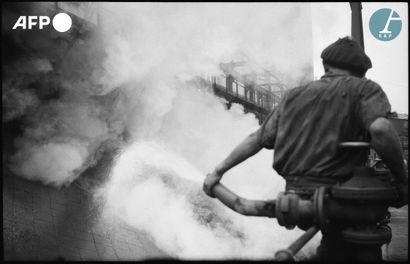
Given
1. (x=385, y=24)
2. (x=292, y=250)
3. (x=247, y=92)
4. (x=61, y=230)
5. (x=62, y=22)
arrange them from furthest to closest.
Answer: (x=247, y=92) < (x=61, y=230) < (x=62, y=22) < (x=385, y=24) < (x=292, y=250)

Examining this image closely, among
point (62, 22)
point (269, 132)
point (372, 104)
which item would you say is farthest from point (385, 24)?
point (62, 22)

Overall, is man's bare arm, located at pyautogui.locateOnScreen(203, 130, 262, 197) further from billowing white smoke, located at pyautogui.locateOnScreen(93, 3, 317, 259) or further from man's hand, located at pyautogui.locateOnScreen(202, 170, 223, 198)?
billowing white smoke, located at pyautogui.locateOnScreen(93, 3, 317, 259)

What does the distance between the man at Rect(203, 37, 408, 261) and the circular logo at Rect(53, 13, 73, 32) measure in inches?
99.1

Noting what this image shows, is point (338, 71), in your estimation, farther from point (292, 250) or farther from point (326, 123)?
point (292, 250)

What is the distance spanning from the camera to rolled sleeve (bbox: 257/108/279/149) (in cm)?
203

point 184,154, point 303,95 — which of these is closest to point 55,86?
point 184,154

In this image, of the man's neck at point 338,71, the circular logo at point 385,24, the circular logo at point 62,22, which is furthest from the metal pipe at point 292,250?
the circular logo at point 62,22

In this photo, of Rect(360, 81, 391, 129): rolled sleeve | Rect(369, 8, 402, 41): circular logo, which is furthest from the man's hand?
Rect(369, 8, 402, 41): circular logo

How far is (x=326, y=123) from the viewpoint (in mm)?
1869

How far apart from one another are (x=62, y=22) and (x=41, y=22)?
20 cm

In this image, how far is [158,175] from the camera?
457 centimetres

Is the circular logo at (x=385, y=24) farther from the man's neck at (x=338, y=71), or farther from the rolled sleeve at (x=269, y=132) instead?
the rolled sleeve at (x=269, y=132)

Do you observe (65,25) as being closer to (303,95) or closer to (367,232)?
(303,95)

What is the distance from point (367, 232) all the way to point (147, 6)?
3.45m
